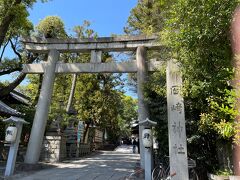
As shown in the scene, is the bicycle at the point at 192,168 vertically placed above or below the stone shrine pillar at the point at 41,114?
below

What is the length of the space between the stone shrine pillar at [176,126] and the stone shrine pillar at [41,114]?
6.65 metres

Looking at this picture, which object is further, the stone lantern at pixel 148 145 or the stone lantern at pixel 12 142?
the stone lantern at pixel 12 142

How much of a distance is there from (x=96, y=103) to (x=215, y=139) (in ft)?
52.2

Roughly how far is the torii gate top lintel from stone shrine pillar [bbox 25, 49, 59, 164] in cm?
45

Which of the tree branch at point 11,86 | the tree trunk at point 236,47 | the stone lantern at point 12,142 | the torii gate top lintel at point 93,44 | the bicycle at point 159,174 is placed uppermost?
the torii gate top lintel at point 93,44

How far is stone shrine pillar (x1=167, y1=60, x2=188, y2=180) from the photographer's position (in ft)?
20.6

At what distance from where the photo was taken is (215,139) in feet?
24.9

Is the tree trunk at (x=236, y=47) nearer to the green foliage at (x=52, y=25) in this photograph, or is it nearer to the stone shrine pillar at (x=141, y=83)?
the stone shrine pillar at (x=141, y=83)

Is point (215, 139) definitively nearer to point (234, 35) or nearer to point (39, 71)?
point (234, 35)

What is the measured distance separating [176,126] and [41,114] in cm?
696

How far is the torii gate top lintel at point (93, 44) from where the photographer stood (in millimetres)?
11494

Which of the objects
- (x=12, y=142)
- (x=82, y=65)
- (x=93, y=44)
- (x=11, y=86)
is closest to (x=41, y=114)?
(x=12, y=142)

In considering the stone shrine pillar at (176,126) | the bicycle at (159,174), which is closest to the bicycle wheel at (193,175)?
the bicycle at (159,174)

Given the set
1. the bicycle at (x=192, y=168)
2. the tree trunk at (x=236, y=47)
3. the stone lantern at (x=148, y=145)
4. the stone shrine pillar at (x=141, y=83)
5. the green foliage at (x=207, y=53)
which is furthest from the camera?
the stone shrine pillar at (x=141, y=83)
